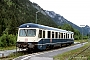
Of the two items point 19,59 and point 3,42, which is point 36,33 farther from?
point 3,42

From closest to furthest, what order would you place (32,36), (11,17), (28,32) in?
(32,36) < (28,32) < (11,17)

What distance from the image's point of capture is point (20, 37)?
24.1 m

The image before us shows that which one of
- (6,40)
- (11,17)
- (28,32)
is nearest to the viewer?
(28,32)

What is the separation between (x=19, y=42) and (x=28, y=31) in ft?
4.50

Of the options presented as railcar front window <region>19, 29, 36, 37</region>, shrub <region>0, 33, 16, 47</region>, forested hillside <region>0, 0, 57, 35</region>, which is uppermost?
forested hillside <region>0, 0, 57, 35</region>

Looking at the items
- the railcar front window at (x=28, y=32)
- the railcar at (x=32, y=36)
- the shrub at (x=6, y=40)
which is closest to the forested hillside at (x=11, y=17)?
the shrub at (x=6, y=40)

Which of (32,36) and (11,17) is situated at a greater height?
(11,17)

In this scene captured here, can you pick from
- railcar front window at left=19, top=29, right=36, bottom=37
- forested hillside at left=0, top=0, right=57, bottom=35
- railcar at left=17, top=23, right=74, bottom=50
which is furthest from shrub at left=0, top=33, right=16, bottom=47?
forested hillside at left=0, top=0, right=57, bottom=35

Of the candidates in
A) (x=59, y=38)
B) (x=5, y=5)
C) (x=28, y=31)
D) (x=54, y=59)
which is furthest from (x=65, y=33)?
(x=5, y=5)

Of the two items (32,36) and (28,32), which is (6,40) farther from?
(32,36)

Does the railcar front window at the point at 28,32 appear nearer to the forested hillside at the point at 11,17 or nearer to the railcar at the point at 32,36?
the railcar at the point at 32,36

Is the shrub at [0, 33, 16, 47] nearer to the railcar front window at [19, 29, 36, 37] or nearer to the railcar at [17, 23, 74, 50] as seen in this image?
the railcar at [17, 23, 74, 50]

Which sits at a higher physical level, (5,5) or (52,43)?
(5,5)

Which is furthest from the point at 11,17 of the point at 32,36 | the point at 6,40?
the point at 32,36
